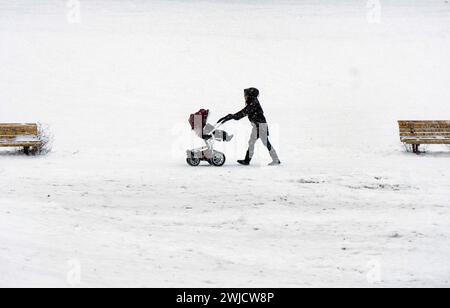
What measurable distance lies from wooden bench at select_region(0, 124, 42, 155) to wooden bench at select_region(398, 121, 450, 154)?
7.58m

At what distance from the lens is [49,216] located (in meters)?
8.90

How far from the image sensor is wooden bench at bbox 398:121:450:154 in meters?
13.6

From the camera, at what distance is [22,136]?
13281 millimetres

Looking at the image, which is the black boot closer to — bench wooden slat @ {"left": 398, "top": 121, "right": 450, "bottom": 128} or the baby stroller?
the baby stroller

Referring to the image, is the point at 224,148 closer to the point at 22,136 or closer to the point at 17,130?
the point at 22,136

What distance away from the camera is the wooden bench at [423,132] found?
1355 cm

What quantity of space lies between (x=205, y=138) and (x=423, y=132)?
4.88 m

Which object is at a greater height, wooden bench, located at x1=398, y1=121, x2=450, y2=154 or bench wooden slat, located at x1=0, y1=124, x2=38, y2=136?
bench wooden slat, located at x1=0, y1=124, x2=38, y2=136

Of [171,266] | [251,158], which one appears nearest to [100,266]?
[171,266]

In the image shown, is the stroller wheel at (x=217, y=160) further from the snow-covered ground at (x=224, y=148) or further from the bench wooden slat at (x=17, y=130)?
the bench wooden slat at (x=17, y=130)

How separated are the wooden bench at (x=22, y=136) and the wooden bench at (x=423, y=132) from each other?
24.9 feet

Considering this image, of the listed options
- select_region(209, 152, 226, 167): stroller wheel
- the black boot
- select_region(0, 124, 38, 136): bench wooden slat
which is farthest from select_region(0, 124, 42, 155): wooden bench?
the black boot

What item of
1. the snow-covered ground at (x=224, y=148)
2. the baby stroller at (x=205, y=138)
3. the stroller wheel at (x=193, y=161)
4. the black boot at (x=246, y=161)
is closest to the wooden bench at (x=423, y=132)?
the snow-covered ground at (x=224, y=148)

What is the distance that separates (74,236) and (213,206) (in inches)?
87.6
